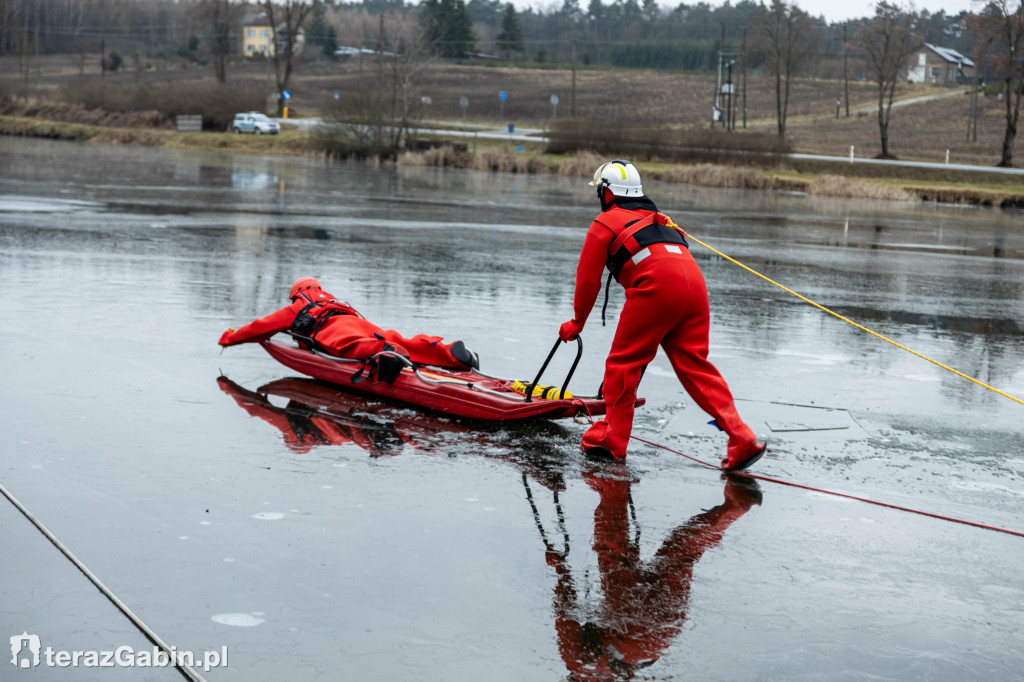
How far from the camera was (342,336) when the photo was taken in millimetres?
7547

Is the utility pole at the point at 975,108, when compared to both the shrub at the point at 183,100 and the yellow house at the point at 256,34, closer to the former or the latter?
the shrub at the point at 183,100

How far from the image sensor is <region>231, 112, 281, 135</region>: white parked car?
56.1 metres

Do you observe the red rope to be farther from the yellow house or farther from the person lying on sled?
the yellow house

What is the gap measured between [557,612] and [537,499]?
136 cm

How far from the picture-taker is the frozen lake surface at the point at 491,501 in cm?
387

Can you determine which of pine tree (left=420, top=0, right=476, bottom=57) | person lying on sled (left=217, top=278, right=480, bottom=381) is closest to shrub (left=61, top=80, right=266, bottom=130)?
pine tree (left=420, top=0, right=476, bottom=57)

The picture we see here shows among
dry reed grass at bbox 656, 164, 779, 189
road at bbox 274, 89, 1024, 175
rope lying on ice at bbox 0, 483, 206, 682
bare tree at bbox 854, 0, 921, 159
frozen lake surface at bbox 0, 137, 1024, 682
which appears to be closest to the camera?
rope lying on ice at bbox 0, 483, 206, 682

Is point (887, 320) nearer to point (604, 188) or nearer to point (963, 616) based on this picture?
point (604, 188)

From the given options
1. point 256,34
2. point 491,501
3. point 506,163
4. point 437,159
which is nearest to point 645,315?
point 491,501

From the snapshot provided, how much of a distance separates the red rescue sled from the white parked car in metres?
50.7

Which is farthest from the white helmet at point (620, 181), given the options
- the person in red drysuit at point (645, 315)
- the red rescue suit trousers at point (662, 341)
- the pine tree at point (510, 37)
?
the pine tree at point (510, 37)

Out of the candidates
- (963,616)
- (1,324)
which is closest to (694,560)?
(963,616)

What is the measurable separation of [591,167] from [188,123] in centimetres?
2815

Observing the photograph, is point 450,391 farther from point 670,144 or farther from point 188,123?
point 188,123
